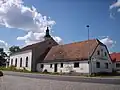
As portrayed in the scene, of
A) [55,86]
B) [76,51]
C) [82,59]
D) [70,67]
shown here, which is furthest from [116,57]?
[55,86]

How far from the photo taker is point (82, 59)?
117ft

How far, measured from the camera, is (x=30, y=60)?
51.2 meters

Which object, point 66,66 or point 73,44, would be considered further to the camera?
point 73,44

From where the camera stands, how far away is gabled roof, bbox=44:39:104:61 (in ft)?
122

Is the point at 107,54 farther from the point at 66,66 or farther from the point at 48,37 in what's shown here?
the point at 48,37

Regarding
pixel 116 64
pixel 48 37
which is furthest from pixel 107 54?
pixel 48 37

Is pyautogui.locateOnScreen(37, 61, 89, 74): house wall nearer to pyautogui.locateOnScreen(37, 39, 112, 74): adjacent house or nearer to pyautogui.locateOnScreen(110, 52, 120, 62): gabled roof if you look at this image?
pyautogui.locateOnScreen(37, 39, 112, 74): adjacent house

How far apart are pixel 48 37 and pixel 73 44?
1642cm

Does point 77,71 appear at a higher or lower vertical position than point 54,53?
lower

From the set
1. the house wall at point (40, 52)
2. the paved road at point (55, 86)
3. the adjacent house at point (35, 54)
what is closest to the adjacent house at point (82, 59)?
the house wall at point (40, 52)

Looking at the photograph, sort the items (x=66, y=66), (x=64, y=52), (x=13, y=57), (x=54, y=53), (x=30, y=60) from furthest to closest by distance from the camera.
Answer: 1. (x=13, y=57)
2. (x=30, y=60)
3. (x=54, y=53)
4. (x=64, y=52)
5. (x=66, y=66)

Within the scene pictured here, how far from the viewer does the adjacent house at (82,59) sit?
1398 inches

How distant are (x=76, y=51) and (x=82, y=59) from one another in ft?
15.2

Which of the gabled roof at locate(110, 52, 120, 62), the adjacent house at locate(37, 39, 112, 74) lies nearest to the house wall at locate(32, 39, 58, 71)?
the adjacent house at locate(37, 39, 112, 74)
